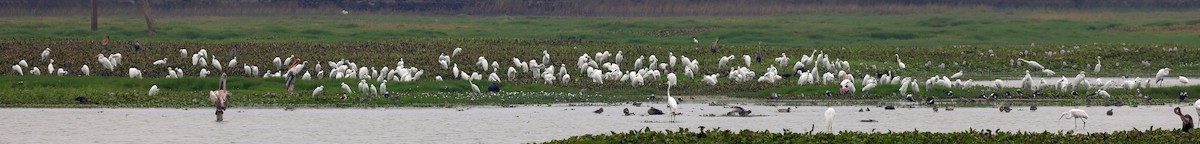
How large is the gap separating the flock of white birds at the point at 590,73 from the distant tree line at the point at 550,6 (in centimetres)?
3146

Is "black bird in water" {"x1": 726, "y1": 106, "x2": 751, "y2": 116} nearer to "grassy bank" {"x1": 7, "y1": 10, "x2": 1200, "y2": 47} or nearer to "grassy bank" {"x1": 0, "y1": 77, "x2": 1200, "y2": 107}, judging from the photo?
"grassy bank" {"x1": 0, "y1": 77, "x2": 1200, "y2": 107}

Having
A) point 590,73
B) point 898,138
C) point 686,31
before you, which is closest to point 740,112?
point 898,138

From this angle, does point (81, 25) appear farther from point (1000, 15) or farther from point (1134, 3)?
point (1134, 3)

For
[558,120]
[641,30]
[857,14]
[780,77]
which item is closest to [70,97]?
[558,120]

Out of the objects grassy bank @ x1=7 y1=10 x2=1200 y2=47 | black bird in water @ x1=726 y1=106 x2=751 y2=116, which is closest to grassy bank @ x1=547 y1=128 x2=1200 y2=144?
black bird in water @ x1=726 y1=106 x2=751 y2=116

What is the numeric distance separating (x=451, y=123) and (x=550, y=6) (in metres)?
46.2

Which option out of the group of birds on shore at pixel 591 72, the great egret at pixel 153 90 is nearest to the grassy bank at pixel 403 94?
the great egret at pixel 153 90

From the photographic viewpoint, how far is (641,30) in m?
49.5

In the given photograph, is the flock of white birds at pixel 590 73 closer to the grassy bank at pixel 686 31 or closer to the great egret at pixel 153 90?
the great egret at pixel 153 90

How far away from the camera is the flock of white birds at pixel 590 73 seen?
28.4 meters

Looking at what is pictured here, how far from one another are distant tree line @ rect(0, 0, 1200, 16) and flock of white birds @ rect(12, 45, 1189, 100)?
3146cm

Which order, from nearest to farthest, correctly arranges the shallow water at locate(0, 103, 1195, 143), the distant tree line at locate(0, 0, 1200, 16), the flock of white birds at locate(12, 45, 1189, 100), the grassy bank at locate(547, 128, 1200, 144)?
the grassy bank at locate(547, 128, 1200, 144) < the shallow water at locate(0, 103, 1195, 143) < the flock of white birds at locate(12, 45, 1189, 100) < the distant tree line at locate(0, 0, 1200, 16)

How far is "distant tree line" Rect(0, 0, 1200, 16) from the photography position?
2630 inches

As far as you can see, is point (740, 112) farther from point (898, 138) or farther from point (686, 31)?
point (686, 31)
